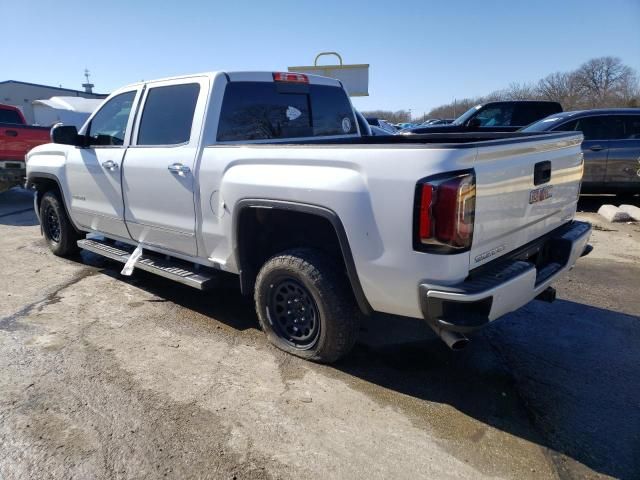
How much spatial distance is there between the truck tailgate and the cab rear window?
2.03 meters

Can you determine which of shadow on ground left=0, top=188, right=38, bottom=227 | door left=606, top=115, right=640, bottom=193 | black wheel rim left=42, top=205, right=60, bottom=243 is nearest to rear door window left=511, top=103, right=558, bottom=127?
door left=606, top=115, right=640, bottom=193

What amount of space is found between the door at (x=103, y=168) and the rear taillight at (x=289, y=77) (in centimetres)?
142

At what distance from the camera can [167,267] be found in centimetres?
424

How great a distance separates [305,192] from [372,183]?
1.59 feet

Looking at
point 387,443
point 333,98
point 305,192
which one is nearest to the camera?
point 387,443

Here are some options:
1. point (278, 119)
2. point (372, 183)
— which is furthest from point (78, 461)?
point (278, 119)

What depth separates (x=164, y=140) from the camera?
4.12 metres

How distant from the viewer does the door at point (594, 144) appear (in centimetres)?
861

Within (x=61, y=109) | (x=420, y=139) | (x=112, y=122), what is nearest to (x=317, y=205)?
(x=420, y=139)

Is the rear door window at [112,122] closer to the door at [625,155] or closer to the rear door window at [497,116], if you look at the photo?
the door at [625,155]

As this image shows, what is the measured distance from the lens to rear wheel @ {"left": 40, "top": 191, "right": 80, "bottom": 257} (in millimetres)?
5773

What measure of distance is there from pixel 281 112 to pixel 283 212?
1246 mm

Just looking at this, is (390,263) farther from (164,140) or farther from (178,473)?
(164,140)

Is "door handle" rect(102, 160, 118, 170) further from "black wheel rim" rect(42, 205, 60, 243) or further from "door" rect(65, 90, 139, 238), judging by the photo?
"black wheel rim" rect(42, 205, 60, 243)
